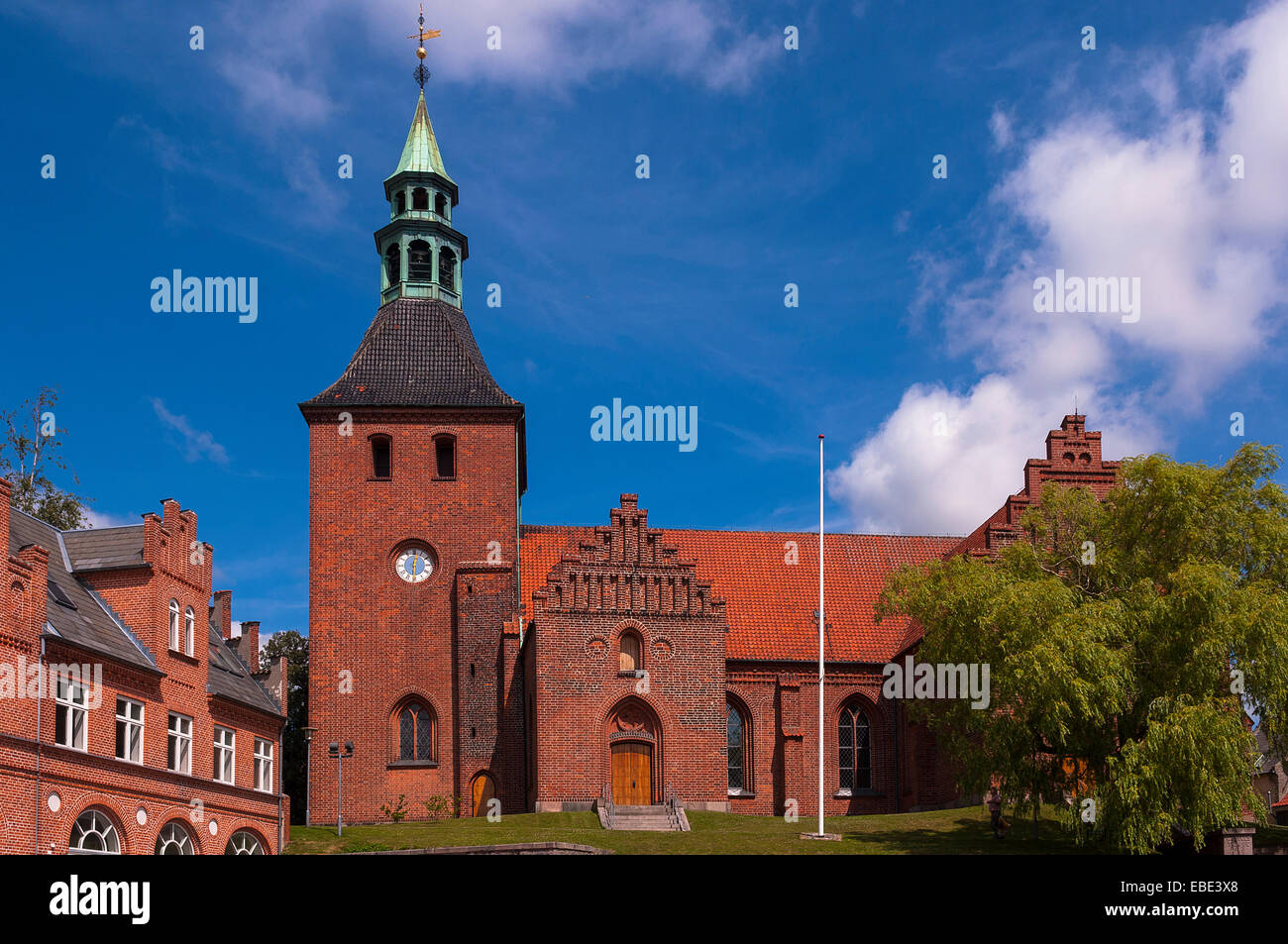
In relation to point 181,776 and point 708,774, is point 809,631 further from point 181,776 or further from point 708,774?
point 181,776

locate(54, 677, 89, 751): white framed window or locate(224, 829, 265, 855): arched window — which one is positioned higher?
locate(54, 677, 89, 751): white framed window

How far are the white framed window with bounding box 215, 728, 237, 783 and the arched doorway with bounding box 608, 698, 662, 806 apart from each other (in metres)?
12.0

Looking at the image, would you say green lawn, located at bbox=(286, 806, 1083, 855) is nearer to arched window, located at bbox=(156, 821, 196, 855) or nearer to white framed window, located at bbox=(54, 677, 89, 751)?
arched window, located at bbox=(156, 821, 196, 855)

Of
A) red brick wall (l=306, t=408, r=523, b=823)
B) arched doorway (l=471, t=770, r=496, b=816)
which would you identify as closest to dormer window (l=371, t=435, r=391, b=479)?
red brick wall (l=306, t=408, r=523, b=823)

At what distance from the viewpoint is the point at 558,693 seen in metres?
43.8

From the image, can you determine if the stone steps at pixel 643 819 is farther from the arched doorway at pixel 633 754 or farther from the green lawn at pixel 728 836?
the arched doorway at pixel 633 754

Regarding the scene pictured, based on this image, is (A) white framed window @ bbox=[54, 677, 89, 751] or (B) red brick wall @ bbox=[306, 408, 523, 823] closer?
(A) white framed window @ bbox=[54, 677, 89, 751]

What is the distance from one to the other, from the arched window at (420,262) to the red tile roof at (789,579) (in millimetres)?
10559

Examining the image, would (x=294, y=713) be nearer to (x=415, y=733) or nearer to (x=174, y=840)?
(x=415, y=733)

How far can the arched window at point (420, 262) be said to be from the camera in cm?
5322

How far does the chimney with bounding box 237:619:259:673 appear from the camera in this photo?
144ft

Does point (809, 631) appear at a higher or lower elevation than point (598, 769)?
higher
